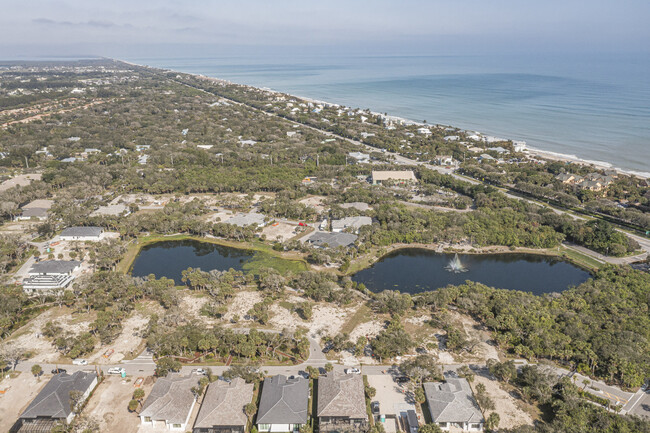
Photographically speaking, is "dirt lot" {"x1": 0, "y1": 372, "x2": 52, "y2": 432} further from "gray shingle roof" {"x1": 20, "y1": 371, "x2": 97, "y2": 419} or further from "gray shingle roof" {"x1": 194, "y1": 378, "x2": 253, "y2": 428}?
"gray shingle roof" {"x1": 194, "y1": 378, "x2": 253, "y2": 428}

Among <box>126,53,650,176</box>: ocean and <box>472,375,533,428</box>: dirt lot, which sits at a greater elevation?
<box>126,53,650,176</box>: ocean

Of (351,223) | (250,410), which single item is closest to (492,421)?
(250,410)

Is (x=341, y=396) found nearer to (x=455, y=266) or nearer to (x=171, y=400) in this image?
(x=171, y=400)

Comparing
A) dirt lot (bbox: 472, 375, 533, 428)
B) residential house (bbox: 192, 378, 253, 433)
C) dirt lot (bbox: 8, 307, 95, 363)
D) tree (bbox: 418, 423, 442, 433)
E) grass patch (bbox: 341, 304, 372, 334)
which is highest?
tree (bbox: 418, 423, 442, 433)

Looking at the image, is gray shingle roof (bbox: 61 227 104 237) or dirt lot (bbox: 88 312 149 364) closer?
dirt lot (bbox: 88 312 149 364)

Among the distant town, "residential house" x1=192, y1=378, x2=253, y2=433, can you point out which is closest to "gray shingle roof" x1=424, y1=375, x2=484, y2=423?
the distant town

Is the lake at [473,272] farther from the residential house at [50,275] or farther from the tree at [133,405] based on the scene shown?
the residential house at [50,275]
